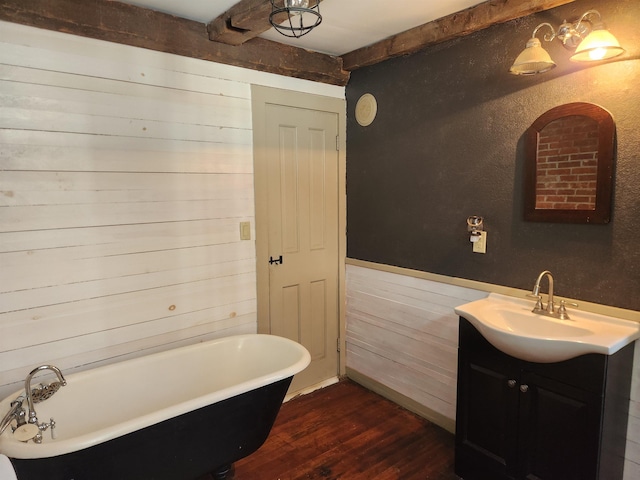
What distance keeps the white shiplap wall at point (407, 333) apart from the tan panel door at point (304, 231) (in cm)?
19

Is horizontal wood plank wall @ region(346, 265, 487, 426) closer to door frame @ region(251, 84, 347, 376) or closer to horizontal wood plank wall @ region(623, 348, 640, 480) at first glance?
door frame @ region(251, 84, 347, 376)

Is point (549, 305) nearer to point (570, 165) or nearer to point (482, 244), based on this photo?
point (482, 244)

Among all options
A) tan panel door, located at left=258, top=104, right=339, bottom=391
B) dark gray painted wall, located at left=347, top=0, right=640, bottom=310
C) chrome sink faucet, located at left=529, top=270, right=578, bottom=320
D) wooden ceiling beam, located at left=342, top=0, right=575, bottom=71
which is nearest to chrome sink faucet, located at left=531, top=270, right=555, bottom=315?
chrome sink faucet, located at left=529, top=270, right=578, bottom=320

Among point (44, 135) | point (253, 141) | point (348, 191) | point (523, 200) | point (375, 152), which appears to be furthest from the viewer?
point (348, 191)

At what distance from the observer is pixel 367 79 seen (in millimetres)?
2969

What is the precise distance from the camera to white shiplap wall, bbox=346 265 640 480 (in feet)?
8.52

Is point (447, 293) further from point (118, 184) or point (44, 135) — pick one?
point (44, 135)

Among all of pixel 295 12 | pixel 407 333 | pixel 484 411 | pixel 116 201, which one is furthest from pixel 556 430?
pixel 116 201

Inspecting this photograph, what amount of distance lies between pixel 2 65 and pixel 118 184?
2.27ft

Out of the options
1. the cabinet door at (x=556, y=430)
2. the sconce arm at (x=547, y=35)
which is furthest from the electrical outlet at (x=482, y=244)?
the sconce arm at (x=547, y=35)

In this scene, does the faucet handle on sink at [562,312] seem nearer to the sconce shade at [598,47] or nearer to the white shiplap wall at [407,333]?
the white shiplap wall at [407,333]

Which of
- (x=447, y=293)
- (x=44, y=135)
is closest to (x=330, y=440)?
(x=447, y=293)

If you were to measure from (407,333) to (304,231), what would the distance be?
99cm

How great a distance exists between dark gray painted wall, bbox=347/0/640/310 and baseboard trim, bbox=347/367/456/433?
2.96ft
